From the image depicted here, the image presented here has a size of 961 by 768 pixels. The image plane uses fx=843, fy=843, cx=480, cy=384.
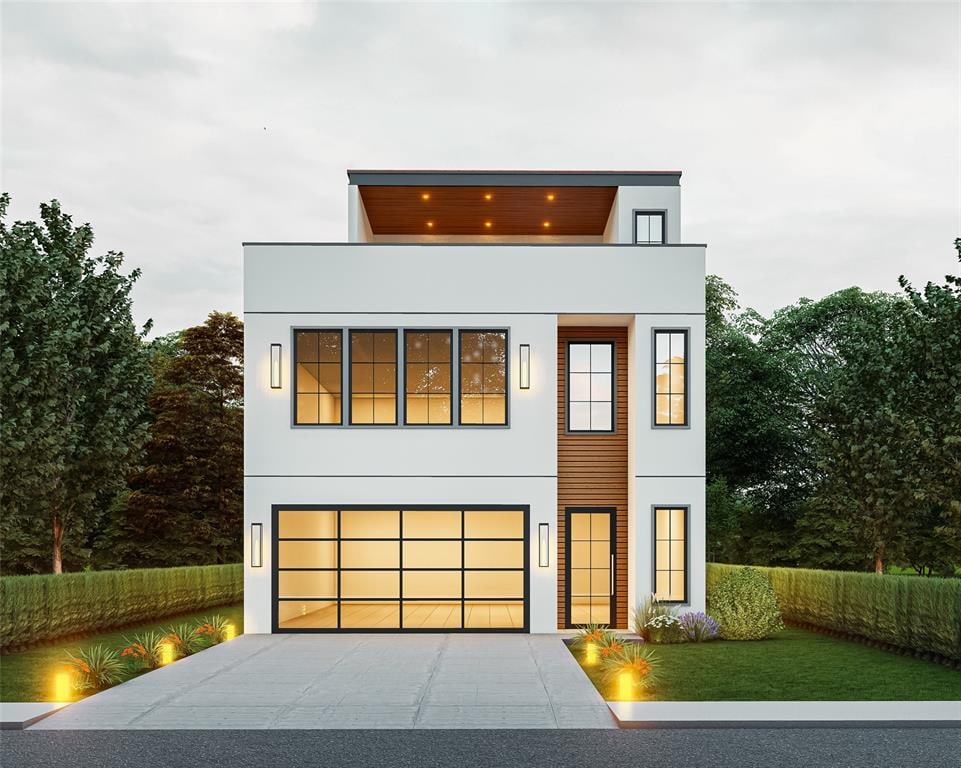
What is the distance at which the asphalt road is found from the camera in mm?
7043

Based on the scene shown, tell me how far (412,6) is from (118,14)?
19.6ft

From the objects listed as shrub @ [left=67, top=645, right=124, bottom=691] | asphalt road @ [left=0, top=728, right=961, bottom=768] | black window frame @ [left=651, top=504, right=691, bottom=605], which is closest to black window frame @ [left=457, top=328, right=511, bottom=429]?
black window frame @ [left=651, top=504, right=691, bottom=605]

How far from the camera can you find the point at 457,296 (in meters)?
15.6

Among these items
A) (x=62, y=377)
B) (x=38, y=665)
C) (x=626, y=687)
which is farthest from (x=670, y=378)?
(x=62, y=377)

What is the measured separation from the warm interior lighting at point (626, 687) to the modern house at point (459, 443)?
5679mm

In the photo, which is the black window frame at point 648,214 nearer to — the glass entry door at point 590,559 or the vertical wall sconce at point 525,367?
the vertical wall sconce at point 525,367

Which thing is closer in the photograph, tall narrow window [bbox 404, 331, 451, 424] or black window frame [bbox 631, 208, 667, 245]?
tall narrow window [bbox 404, 331, 451, 424]

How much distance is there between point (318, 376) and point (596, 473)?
18.1 feet

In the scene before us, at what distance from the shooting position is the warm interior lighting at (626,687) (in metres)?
9.26

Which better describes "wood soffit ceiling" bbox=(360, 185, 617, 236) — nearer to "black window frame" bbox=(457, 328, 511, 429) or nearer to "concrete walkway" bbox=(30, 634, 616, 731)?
"black window frame" bbox=(457, 328, 511, 429)

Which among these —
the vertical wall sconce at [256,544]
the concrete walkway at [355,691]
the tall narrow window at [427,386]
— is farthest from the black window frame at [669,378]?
the vertical wall sconce at [256,544]

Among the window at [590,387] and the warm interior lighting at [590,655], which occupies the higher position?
the window at [590,387]

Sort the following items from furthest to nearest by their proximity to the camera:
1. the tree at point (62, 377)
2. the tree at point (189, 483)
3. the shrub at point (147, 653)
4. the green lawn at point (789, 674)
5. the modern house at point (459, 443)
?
the tree at point (189, 483) → the tree at point (62, 377) → the modern house at point (459, 443) → the shrub at point (147, 653) → the green lawn at point (789, 674)

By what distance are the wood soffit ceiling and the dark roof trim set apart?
137 mm
